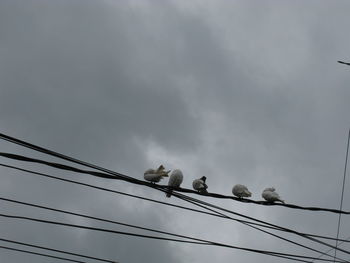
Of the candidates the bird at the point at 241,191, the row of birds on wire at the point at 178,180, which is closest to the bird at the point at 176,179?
the row of birds on wire at the point at 178,180

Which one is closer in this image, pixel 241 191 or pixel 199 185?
pixel 199 185

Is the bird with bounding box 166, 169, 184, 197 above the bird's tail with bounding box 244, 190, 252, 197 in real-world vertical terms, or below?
below

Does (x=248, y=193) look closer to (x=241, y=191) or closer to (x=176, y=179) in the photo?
(x=241, y=191)

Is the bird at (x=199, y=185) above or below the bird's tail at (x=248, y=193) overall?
below

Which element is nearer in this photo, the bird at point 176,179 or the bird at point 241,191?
the bird at point 176,179

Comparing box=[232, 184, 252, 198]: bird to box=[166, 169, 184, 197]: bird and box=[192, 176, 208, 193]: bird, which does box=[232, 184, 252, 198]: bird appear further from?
box=[166, 169, 184, 197]: bird

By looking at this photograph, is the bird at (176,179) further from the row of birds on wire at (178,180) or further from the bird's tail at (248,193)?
the bird's tail at (248,193)

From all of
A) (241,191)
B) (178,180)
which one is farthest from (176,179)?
(241,191)

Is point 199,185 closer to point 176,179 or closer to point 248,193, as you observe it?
point 176,179

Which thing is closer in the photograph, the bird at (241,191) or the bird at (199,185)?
the bird at (199,185)

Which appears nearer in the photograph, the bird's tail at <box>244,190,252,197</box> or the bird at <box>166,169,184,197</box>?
the bird at <box>166,169,184,197</box>

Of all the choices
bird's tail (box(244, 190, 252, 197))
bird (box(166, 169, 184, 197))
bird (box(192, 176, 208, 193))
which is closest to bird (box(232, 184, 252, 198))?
bird's tail (box(244, 190, 252, 197))

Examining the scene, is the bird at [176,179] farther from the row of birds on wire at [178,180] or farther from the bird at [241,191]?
the bird at [241,191]

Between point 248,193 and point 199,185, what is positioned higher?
point 248,193
